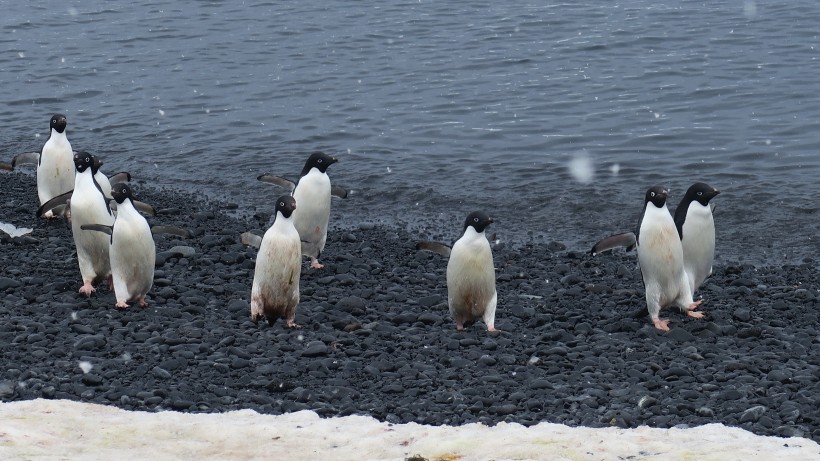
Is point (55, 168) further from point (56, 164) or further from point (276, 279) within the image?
point (276, 279)

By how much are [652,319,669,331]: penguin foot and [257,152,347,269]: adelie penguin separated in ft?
11.6

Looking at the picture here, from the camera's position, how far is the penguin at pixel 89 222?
420 inches

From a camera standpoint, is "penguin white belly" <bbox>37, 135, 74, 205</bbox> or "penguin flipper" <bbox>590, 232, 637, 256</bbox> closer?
"penguin flipper" <bbox>590, 232, 637, 256</bbox>

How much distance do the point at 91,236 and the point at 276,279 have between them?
194 centimetres

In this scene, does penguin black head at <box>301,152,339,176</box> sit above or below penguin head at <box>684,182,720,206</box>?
above

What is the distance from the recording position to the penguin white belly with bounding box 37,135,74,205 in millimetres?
13734

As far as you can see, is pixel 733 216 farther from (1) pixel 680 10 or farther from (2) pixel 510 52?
(1) pixel 680 10

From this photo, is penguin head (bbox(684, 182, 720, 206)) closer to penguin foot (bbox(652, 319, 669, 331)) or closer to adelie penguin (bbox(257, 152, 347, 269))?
penguin foot (bbox(652, 319, 669, 331))

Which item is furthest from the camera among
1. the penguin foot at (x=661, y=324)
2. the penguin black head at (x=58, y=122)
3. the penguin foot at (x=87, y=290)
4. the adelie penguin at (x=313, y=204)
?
the penguin black head at (x=58, y=122)

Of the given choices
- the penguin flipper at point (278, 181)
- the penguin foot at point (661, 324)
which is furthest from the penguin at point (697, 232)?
the penguin flipper at point (278, 181)

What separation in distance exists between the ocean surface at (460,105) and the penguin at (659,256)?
3109 mm

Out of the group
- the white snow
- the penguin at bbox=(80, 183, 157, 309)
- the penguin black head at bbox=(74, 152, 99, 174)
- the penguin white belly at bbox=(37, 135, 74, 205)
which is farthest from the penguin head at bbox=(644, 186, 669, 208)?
the penguin white belly at bbox=(37, 135, 74, 205)

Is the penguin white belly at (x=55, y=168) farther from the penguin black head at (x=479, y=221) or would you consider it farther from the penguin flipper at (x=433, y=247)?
the penguin black head at (x=479, y=221)

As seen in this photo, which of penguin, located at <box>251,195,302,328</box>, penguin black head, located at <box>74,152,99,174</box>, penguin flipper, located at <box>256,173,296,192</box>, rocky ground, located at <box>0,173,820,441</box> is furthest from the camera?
→ penguin flipper, located at <box>256,173,296,192</box>
